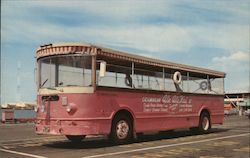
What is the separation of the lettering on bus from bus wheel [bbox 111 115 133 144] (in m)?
1.09

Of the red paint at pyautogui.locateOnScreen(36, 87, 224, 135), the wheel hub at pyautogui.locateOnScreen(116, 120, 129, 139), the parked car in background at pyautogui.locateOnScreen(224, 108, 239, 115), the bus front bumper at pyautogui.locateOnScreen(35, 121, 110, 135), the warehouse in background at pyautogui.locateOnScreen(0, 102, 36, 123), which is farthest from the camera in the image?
the parked car in background at pyautogui.locateOnScreen(224, 108, 239, 115)

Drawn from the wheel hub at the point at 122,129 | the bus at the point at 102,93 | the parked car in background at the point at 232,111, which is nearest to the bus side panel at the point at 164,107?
the bus at the point at 102,93

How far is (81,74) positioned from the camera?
12.9 m

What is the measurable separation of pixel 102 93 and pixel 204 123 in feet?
23.6

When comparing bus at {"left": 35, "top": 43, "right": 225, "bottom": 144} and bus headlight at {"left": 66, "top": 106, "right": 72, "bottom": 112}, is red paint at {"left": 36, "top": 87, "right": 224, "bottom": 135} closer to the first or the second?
bus at {"left": 35, "top": 43, "right": 225, "bottom": 144}

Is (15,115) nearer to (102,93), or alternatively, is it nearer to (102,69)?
(102,93)

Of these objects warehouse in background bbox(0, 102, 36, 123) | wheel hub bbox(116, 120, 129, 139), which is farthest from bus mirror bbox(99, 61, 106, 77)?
warehouse in background bbox(0, 102, 36, 123)

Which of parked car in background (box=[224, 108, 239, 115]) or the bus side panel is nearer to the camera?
the bus side panel

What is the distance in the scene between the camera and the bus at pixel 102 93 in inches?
502

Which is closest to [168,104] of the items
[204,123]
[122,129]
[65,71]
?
[122,129]

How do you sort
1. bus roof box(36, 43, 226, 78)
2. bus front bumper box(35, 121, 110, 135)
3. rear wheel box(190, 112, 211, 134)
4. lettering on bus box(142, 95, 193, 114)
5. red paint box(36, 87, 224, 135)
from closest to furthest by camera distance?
bus front bumper box(35, 121, 110, 135) < red paint box(36, 87, 224, 135) < bus roof box(36, 43, 226, 78) < lettering on bus box(142, 95, 193, 114) < rear wheel box(190, 112, 211, 134)

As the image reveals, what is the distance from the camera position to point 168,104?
16.2 metres

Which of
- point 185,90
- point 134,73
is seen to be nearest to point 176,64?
point 185,90

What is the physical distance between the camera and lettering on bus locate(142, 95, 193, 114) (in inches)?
598
